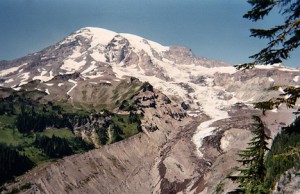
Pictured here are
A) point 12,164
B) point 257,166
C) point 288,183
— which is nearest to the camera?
point 257,166

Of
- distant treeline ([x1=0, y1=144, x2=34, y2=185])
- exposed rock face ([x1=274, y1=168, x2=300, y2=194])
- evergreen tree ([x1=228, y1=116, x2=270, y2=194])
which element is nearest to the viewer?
evergreen tree ([x1=228, y1=116, x2=270, y2=194])

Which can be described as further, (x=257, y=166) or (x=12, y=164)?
(x=12, y=164)

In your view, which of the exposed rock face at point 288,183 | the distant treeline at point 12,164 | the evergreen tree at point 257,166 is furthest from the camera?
the distant treeline at point 12,164

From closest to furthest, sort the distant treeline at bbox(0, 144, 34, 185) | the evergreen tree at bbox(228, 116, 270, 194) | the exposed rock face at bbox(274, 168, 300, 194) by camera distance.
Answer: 1. the evergreen tree at bbox(228, 116, 270, 194)
2. the exposed rock face at bbox(274, 168, 300, 194)
3. the distant treeline at bbox(0, 144, 34, 185)

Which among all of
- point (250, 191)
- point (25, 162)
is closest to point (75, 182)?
point (25, 162)

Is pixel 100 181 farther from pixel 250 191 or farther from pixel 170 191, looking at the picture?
pixel 250 191

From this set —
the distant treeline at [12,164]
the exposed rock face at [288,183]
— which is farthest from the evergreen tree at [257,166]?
the distant treeline at [12,164]

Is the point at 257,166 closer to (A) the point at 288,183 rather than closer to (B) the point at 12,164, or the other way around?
(A) the point at 288,183

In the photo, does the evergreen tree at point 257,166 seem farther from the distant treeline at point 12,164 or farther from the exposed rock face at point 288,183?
the distant treeline at point 12,164

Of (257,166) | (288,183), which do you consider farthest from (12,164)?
(257,166)

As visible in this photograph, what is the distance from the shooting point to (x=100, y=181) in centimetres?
18900

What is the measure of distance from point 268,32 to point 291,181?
85.1 m

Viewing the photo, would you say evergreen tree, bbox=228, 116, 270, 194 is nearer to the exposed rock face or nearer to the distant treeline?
the exposed rock face

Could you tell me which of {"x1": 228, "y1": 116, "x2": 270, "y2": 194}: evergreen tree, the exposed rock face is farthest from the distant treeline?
{"x1": 228, "y1": 116, "x2": 270, "y2": 194}: evergreen tree
